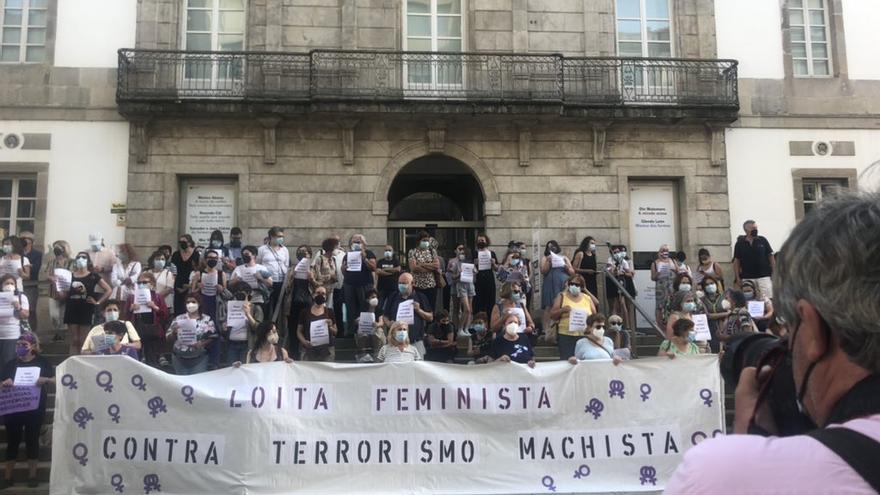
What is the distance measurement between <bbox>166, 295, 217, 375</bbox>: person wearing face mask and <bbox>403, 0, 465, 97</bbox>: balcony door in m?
7.73

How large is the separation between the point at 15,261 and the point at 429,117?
8.49 meters

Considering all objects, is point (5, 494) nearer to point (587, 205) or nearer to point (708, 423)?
point (708, 423)

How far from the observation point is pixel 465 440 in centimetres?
704

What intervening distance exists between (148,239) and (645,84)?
11.7 metres

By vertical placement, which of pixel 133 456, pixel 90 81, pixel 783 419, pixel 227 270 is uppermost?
pixel 90 81

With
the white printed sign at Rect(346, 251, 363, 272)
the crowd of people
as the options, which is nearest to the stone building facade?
the crowd of people

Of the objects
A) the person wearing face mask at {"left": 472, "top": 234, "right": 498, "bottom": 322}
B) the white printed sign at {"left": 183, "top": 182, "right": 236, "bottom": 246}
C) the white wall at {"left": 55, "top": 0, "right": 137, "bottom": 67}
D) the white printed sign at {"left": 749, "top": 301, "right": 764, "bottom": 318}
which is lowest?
the white printed sign at {"left": 749, "top": 301, "right": 764, "bottom": 318}

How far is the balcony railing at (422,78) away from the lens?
50.9 ft

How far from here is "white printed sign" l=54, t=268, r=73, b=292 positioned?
11.9 metres

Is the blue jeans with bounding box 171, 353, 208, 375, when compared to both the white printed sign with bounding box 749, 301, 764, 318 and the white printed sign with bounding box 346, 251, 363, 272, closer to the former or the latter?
the white printed sign with bounding box 346, 251, 363, 272

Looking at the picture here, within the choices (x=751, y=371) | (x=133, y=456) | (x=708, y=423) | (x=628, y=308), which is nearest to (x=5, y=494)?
(x=133, y=456)

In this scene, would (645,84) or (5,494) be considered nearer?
(5,494)

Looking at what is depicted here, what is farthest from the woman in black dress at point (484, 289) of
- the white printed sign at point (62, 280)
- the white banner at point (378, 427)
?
the white printed sign at point (62, 280)

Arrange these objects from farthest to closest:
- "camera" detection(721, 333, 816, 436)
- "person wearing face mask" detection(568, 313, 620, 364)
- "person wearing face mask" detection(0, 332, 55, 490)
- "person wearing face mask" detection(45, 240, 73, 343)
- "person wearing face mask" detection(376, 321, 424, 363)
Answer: "person wearing face mask" detection(45, 240, 73, 343)
"person wearing face mask" detection(376, 321, 424, 363)
"person wearing face mask" detection(568, 313, 620, 364)
"person wearing face mask" detection(0, 332, 55, 490)
"camera" detection(721, 333, 816, 436)
